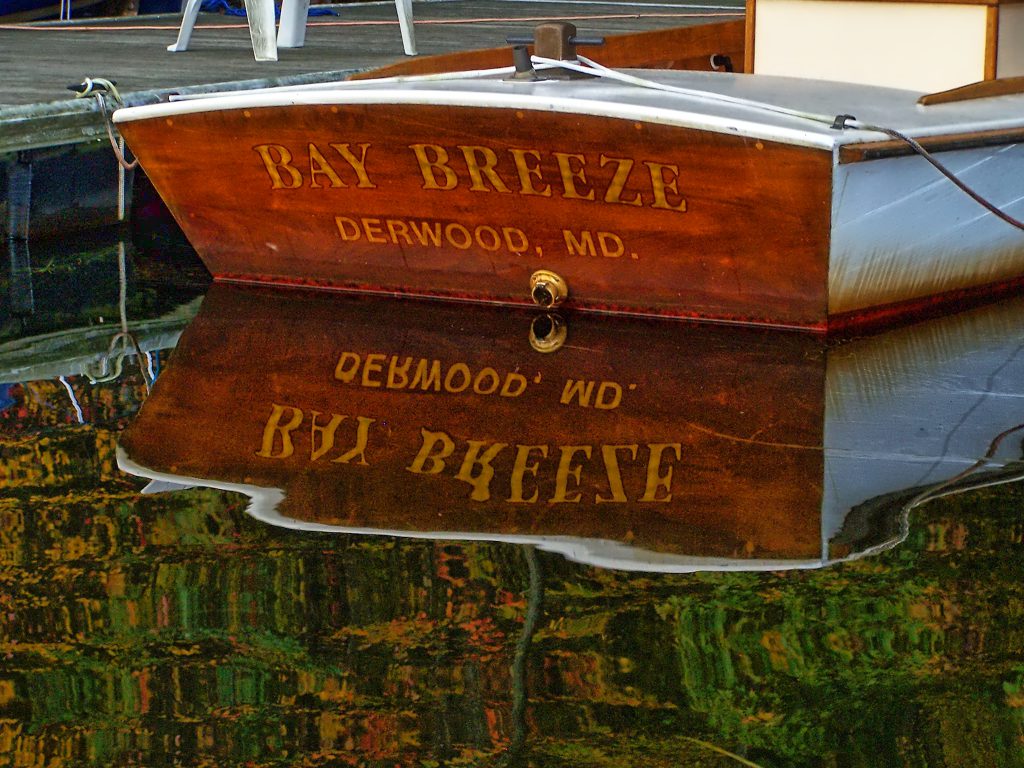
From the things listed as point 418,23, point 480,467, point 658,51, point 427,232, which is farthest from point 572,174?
point 418,23

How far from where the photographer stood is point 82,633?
295 centimetres

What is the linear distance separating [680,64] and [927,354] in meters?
2.45

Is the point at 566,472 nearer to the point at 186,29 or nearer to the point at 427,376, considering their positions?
the point at 427,376

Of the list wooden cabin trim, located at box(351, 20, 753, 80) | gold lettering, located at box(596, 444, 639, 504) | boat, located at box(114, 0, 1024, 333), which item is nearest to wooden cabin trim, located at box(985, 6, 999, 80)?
boat, located at box(114, 0, 1024, 333)

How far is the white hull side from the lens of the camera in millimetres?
4777

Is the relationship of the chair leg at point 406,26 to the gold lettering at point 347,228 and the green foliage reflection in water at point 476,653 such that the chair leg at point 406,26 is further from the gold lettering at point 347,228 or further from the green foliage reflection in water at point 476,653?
the green foliage reflection in water at point 476,653

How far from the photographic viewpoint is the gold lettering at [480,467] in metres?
3.64

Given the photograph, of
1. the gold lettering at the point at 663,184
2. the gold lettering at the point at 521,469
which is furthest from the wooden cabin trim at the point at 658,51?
the gold lettering at the point at 521,469

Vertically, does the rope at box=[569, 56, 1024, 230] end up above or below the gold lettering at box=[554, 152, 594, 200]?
above

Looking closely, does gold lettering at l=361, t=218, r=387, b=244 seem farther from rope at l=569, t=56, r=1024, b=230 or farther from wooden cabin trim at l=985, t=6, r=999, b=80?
wooden cabin trim at l=985, t=6, r=999, b=80

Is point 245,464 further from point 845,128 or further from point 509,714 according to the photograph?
point 845,128

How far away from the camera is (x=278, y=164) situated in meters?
5.52

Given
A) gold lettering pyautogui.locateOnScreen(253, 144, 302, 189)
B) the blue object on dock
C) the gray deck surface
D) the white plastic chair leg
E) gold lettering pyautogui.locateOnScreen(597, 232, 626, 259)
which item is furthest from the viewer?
the blue object on dock

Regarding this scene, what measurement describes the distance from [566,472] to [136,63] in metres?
5.30
